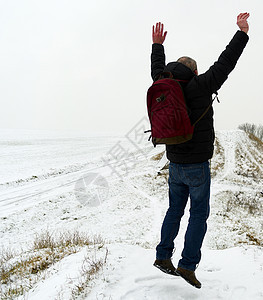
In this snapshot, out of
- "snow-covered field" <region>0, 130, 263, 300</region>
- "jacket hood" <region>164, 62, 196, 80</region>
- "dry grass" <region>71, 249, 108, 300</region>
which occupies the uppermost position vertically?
"jacket hood" <region>164, 62, 196, 80</region>

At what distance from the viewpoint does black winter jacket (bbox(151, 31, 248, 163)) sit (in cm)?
222

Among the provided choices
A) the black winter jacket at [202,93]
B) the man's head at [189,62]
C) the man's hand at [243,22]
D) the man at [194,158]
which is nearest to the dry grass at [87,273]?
the man at [194,158]

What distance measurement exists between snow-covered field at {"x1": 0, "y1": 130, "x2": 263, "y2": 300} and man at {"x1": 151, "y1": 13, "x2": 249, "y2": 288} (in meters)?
0.50

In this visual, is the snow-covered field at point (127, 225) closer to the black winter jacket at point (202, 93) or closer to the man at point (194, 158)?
the man at point (194, 158)

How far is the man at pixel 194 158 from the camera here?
7.41ft

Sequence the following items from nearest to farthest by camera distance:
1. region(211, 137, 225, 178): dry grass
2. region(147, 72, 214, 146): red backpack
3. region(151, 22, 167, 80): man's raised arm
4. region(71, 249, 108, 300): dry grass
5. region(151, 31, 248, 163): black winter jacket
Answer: region(151, 31, 248, 163): black winter jacket
region(147, 72, 214, 146): red backpack
region(71, 249, 108, 300): dry grass
region(151, 22, 167, 80): man's raised arm
region(211, 137, 225, 178): dry grass

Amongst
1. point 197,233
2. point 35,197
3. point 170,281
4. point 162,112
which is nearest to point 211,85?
point 162,112

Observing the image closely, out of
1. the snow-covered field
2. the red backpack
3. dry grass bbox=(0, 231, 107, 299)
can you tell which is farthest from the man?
dry grass bbox=(0, 231, 107, 299)

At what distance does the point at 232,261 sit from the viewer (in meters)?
3.77

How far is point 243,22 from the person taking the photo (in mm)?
2295

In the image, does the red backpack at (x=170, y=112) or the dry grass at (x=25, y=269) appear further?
the dry grass at (x=25, y=269)

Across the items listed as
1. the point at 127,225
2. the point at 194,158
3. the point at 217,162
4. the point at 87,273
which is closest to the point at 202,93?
the point at 194,158

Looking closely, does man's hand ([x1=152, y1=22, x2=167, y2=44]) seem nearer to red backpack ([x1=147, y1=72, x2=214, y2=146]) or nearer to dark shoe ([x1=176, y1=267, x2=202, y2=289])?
red backpack ([x1=147, y1=72, x2=214, y2=146])

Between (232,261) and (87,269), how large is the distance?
256 cm
